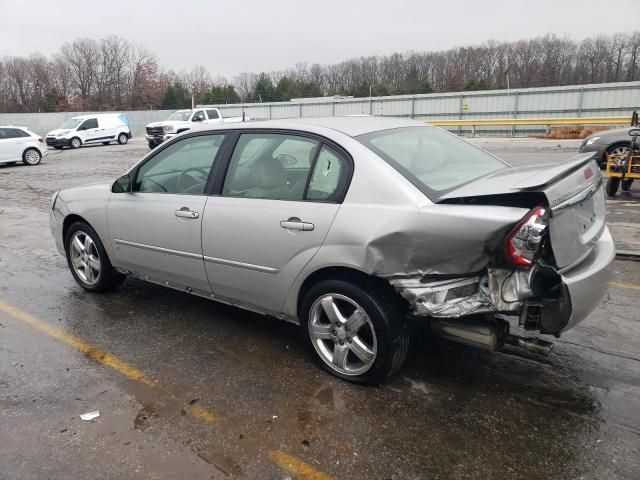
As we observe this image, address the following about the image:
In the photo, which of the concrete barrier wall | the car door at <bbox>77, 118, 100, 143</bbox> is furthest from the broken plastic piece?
the car door at <bbox>77, 118, 100, 143</bbox>

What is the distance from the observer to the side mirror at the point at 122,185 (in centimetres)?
450

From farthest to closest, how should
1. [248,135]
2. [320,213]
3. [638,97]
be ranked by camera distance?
[638,97] → [248,135] → [320,213]

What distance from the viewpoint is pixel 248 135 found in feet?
12.6

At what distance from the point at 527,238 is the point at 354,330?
3.82 feet

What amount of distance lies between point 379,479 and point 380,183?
159 cm

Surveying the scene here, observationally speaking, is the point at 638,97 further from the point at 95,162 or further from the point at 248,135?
the point at 248,135

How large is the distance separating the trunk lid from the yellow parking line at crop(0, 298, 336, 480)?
159 centimetres

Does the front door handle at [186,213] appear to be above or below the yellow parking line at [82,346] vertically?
above

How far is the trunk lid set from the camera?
2.67m

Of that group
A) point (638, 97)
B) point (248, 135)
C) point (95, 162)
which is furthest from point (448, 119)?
point (248, 135)

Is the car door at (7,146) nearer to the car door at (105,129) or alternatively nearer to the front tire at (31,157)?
the front tire at (31,157)

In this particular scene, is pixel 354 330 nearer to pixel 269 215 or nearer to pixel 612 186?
pixel 269 215

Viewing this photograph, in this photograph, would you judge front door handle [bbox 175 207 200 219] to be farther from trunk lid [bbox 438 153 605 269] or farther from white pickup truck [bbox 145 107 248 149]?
white pickup truck [bbox 145 107 248 149]

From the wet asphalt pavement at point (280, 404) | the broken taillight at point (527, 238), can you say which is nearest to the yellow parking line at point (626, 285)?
the wet asphalt pavement at point (280, 404)
